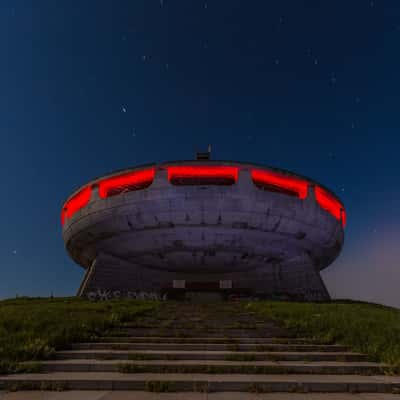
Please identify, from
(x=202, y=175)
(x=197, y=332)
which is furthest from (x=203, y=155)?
(x=197, y=332)

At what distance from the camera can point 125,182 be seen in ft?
98.3

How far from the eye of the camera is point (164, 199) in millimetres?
26500

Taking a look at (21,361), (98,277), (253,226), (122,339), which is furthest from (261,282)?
(21,361)

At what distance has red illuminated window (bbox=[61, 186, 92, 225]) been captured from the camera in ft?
103

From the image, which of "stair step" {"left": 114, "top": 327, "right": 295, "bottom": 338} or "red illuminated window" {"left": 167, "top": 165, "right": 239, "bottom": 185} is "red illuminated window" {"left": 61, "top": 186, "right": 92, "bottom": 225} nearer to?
"red illuminated window" {"left": 167, "top": 165, "right": 239, "bottom": 185}

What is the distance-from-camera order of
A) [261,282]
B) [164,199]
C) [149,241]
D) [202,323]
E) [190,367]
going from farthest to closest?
[261,282]
[149,241]
[164,199]
[202,323]
[190,367]

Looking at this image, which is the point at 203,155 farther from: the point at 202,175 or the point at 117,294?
the point at 117,294

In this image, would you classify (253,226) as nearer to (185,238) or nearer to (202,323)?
(185,238)

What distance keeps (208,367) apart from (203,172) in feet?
75.9

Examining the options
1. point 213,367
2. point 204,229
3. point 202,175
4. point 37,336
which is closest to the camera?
point 213,367

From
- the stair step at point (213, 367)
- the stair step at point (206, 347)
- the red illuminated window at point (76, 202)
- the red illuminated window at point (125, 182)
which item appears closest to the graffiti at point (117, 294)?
the red illuminated window at point (76, 202)

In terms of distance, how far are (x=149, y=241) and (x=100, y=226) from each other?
14.9 feet

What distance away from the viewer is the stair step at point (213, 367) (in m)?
5.30

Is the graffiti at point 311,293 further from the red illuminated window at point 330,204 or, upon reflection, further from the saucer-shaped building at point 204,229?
the red illuminated window at point 330,204
